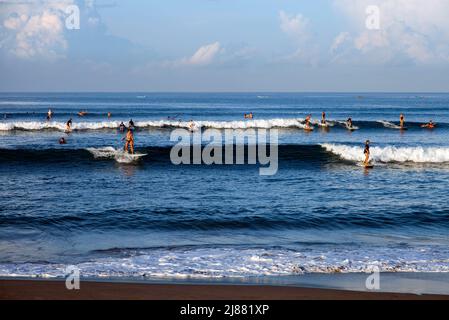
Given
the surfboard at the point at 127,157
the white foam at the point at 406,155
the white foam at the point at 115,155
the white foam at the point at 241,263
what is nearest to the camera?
the white foam at the point at 241,263

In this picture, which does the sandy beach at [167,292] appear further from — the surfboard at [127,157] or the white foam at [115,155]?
the white foam at [115,155]

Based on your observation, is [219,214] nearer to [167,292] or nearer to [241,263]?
[241,263]

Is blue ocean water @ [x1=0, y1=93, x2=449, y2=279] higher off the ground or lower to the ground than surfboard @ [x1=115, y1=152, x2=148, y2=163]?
lower

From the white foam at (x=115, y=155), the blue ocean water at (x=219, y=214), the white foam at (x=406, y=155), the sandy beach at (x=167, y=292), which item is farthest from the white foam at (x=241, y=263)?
the white foam at (x=406, y=155)

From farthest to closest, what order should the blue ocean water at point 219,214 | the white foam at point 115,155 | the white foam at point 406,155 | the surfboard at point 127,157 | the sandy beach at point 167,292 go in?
the white foam at point 406,155
the white foam at point 115,155
the surfboard at point 127,157
the blue ocean water at point 219,214
the sandy beach at point 167,292

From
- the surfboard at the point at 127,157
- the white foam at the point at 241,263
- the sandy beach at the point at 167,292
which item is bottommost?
the white foam at the point at 241,263

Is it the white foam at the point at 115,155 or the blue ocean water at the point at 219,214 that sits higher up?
the white foam at the point at 115,155

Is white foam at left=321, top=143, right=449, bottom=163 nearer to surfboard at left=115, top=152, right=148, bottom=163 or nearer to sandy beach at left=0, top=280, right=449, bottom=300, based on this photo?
surfboard at left=115, top=152, right=148, bottom=163

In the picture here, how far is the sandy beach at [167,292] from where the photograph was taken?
8.95m

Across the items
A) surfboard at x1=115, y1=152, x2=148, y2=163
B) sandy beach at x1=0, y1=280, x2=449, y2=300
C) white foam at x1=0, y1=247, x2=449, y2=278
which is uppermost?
surfboard at x1=115, y1=152, x2=148, y2=163

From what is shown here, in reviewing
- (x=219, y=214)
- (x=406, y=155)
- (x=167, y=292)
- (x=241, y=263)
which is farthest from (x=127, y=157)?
(x=167, y=292)

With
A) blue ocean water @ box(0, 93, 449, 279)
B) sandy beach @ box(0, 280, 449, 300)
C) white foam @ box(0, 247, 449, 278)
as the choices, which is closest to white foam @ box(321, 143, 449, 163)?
blue ocean water @ box(0, 93, 449, 279)

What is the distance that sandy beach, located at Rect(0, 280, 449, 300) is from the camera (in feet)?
29.3

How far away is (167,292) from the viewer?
9297mm
